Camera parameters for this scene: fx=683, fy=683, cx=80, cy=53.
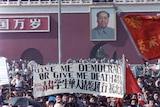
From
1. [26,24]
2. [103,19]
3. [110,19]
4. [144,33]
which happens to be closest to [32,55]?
[26,24]

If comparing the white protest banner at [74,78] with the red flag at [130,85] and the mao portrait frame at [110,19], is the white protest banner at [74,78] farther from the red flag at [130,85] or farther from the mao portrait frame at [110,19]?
the mao portrait frame at [110,19]

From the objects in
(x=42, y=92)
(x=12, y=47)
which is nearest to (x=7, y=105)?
(x=42, y=92)

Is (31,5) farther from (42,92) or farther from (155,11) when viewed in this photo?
(42,92)

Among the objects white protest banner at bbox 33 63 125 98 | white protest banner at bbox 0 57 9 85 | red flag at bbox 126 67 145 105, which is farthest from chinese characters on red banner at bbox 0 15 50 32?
red flag at bbox 126 67 145 105

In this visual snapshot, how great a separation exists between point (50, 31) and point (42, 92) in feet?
76.1

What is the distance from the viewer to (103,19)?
3453cm

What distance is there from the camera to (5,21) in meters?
34.6

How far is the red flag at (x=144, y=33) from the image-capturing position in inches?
465

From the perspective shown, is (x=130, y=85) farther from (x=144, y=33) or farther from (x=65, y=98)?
(x=144, y=33)

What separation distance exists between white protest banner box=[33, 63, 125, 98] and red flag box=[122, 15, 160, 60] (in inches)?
30.8

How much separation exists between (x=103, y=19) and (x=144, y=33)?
2249 centimetres

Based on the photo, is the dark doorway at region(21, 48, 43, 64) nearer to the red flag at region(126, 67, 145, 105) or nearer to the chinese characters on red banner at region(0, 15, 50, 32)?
the chinese characters on red banner at region(0, 15, 50, 32)

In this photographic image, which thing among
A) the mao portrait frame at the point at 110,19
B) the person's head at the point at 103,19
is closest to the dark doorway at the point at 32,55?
the mao portrait frame at the point at 110,19

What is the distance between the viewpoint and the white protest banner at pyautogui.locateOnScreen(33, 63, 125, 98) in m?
11.3
